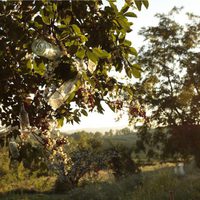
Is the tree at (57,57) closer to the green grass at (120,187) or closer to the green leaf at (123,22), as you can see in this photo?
the green leaf at (123,22)

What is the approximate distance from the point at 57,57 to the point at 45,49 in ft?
0.40

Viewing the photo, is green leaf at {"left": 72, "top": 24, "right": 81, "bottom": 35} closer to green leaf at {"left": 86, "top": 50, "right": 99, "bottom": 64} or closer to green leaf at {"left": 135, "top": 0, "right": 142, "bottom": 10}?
green leaf at {"left": 86, "top": 50, "right": 99, "bottom": 64}

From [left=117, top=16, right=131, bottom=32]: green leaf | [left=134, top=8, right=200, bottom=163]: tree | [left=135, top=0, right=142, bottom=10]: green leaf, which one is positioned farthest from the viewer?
[left=134, top=8, right=200, bottom=163]: tree

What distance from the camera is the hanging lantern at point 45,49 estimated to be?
90.4 inches

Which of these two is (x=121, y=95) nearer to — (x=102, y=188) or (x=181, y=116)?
(x=102, y=188)

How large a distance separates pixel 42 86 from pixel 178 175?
48.5 feet

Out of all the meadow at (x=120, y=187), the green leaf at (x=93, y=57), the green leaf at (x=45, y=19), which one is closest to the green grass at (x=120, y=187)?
the meadow at (x=120, y=187)

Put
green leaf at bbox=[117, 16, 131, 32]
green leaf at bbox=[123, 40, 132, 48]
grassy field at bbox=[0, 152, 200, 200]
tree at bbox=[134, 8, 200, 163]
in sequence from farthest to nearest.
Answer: tree at bbox=[134, 8, 200, 163] < grassy field at bbox=[0, 152, 200, 200] < green leaf at bbox=[123, 40, 132, 48] < green leaf at bbox=[117, 16, 131, 32]

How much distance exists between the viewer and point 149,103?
23.9 metres

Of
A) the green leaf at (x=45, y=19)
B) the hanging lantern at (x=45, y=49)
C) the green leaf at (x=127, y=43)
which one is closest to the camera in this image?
the hanging lantern at (x=45, y=49)

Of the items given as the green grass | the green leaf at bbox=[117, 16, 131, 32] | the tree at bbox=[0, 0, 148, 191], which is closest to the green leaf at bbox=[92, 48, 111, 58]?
the tree at bbox=[0, 0, 148, 191]

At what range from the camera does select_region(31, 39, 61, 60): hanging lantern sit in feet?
7.53

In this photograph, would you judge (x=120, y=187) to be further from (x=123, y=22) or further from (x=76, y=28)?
(x=76, y=28)

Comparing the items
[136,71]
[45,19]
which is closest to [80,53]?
[45,19]
